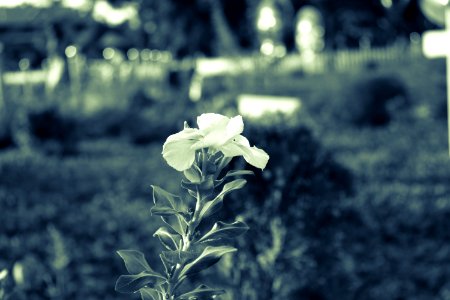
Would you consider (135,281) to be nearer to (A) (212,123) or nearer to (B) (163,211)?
(B) (163,211)

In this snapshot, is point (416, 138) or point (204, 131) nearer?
point (204, 131)

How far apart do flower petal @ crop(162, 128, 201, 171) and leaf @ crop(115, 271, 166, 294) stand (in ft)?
0.67

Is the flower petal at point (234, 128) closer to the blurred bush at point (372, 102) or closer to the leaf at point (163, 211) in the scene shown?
the leaf at point (163, 211)

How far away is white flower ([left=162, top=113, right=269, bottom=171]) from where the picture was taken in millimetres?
913

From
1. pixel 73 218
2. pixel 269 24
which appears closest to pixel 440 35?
pixel 73 218

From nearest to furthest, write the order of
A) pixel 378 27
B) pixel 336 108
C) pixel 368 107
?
pixel 368 107
pixel 336 108
pixel 378 27

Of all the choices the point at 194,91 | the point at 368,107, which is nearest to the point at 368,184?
the point at 368,107

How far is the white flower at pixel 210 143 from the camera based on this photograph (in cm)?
91

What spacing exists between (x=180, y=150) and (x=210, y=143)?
0.04 metres

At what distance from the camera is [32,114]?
930 cm

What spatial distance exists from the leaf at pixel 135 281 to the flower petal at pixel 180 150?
0.20m

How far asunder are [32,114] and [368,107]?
5098 millimetres

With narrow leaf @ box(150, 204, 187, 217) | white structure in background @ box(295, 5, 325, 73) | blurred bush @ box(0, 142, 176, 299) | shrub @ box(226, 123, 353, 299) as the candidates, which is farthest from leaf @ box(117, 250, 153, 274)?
white structure in background @ box(295, 5, 325, 73)

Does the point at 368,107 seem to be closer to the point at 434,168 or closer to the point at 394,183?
the point at 434,168
